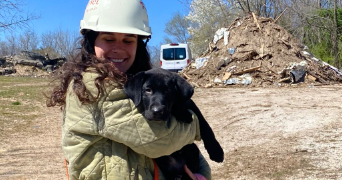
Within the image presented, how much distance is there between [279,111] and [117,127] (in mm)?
7300

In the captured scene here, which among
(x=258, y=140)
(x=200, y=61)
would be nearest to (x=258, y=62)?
(x=200, y=61)

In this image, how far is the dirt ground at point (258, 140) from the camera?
16.5 ft

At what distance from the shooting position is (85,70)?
1875 millimetres

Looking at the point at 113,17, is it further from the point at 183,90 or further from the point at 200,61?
the point at 200,61

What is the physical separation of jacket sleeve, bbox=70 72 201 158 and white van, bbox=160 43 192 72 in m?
18.1

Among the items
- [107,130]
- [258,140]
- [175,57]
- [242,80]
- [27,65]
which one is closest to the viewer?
[107,130]

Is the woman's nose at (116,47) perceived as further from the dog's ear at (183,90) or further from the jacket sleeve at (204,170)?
the jacket sleeve at (204,170)

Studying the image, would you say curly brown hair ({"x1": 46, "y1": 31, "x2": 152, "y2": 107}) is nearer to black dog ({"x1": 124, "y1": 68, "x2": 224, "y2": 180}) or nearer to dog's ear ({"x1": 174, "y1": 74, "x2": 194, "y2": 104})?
black dog ({"x1": 124, "y1": 68, "x2": 224, "y2": 180})

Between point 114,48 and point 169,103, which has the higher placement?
point 114,48

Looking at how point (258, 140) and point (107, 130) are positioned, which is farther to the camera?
point (258, 140)

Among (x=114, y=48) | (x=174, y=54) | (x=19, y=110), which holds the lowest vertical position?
(x=19, y=110)

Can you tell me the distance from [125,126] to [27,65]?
2662 cm

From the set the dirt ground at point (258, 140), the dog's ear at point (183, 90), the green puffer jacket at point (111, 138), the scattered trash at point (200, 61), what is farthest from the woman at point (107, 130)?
the scattered trash at point (200, 61)

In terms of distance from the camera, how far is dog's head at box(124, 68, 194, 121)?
180cm
